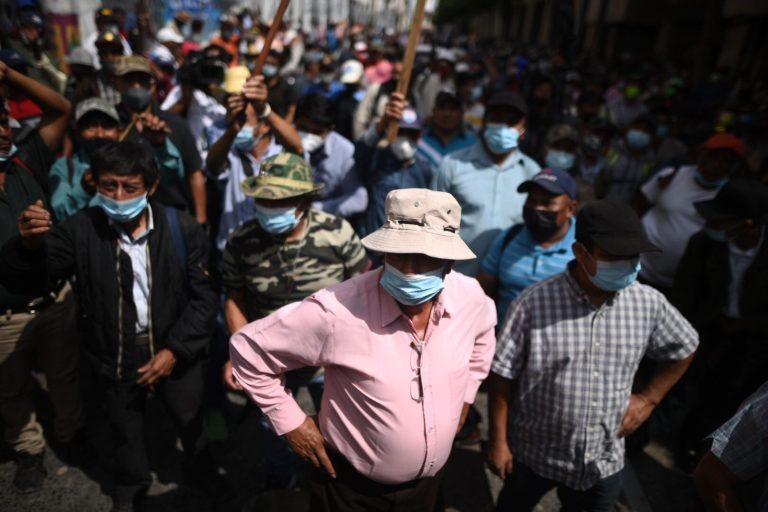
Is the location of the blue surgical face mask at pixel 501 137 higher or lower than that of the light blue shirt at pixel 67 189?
higher

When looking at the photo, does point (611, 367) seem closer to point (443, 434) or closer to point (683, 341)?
point (683, 341)

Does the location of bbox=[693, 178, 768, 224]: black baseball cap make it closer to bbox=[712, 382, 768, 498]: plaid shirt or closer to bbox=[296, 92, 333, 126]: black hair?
bbox=[712, 382, 768, 498]: plaid shirt

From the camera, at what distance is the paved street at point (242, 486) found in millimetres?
3006

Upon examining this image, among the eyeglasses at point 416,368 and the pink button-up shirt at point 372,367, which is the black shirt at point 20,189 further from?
the eyeglasses at point 416,368

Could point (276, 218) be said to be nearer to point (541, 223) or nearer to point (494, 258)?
point (494, 258)

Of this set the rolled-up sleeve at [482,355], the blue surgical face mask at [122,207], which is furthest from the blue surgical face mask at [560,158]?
the blue surgical face mask at [122,207]

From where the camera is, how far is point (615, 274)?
2100 mm

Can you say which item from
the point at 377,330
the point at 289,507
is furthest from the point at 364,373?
the point at 289,507

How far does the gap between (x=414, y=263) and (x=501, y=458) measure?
3.94 ft

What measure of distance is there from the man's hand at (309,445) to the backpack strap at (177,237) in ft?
3.99

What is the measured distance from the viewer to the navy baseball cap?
2.77 m

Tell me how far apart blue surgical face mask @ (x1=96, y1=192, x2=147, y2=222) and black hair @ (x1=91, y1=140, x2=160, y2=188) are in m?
0.12

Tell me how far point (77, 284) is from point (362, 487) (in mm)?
1765

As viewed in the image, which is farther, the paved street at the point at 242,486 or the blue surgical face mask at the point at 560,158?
the blue surgical face mask at the point at 560,158
